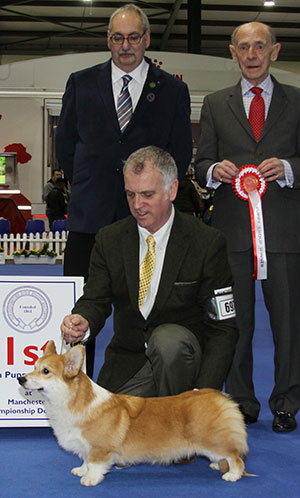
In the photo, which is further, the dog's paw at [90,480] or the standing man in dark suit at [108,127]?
the standing man in dark suit at [108,127]

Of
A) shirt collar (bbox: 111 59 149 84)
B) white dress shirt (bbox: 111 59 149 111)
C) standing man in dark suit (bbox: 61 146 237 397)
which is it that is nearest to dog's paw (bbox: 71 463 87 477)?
standing man in dark suit (bbox: 61 146 237 397)

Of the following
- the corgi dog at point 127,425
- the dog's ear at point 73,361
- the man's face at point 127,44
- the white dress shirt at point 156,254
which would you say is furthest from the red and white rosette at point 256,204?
the dog's ear at point 73,361

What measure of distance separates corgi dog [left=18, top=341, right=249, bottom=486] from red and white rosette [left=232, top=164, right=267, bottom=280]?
81 cm

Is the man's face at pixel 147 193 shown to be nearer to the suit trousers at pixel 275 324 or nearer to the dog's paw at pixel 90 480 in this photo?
the suit trousers at pixel 275 324

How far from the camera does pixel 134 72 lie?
2.90 meters

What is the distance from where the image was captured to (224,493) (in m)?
1.99

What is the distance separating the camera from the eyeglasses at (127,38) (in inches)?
109

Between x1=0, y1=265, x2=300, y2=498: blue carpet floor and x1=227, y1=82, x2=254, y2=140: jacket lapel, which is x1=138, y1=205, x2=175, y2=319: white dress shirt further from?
x1=227, y1=82, x2=254, y2=140: jacket lapel

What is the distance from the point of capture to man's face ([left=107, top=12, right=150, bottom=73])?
9.03 feet

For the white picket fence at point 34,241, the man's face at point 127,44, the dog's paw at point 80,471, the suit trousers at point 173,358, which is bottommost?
the white picket fence at point 34,241

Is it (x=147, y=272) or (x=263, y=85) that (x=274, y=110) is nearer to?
(x=263, y=85)

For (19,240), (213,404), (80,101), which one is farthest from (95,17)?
(213,404)

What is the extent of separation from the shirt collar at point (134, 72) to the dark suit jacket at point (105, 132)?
0.03 metres

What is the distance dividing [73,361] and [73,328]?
21cm
